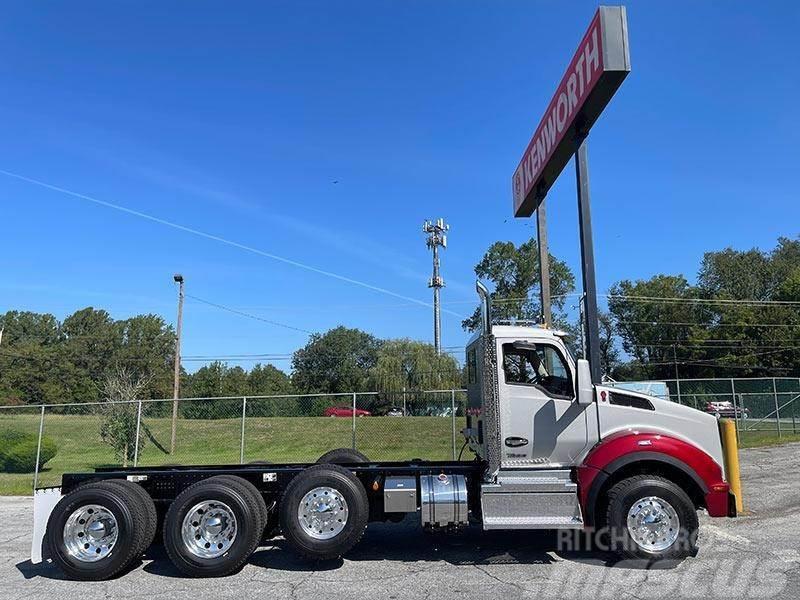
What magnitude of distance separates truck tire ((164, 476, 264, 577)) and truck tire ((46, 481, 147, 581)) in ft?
1.28

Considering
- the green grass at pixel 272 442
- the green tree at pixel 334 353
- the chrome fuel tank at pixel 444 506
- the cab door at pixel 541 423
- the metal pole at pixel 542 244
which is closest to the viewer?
the chrome fuel tank at pixel 444 506

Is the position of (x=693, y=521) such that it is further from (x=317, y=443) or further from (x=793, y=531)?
(x=317, y=443)

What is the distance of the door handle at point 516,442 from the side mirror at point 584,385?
794mm

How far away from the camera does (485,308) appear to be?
24.6 feet

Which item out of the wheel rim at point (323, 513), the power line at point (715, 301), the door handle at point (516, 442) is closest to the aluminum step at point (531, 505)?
the door handle at point (516, 442)

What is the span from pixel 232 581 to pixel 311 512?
1.06 meters

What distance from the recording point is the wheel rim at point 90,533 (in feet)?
21.9

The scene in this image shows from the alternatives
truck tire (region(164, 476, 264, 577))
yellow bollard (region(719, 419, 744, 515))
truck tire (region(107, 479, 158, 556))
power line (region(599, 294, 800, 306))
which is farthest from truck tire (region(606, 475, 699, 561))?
power line (region(599, 294, 800, 306))

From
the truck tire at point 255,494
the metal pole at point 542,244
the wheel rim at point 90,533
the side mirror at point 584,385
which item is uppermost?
the metal pole at point 542,244

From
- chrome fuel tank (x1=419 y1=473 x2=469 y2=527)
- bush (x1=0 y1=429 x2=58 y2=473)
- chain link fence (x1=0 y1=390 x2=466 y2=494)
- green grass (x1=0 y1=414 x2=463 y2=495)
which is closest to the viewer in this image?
chrome fuel tank (x1=419 y1=473 x2=469 y2=527)

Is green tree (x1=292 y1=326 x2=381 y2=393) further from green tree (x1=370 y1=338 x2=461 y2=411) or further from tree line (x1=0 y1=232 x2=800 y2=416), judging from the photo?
green tree (x1=370 y1=338 x2=461 y2=411)

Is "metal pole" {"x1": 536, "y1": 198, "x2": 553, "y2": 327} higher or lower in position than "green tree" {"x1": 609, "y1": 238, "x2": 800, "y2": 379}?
lower

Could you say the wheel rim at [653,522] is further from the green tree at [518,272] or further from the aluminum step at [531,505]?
the green tree at [518,272]

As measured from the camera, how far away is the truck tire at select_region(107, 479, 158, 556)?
6832 millimetres
